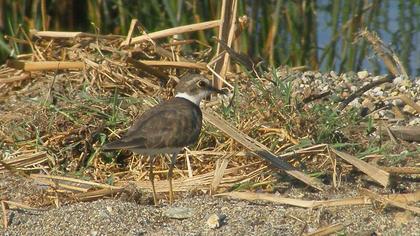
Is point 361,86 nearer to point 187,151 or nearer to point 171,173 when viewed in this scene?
point 187,151

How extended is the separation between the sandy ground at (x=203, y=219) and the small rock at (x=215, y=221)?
0.05 feet

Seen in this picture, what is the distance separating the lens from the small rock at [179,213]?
571cm

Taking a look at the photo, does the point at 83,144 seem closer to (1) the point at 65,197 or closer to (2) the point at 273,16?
(1) the point at 65,197

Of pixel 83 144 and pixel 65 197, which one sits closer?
pixel 65 197

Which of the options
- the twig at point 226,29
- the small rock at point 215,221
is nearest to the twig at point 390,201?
the small rock at point 215,221

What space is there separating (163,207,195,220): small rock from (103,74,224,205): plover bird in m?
0.25

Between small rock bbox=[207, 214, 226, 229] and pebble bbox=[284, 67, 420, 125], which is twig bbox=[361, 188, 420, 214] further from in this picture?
pebble bbox=[284, 67, 420, 125]

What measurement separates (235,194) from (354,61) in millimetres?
4116

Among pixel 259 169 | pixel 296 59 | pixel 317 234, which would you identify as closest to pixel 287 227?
pixel 317 234

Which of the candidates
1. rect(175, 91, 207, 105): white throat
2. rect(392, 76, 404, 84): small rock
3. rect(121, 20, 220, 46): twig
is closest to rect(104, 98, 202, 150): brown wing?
rect(175, 91, 207, 105): white throat

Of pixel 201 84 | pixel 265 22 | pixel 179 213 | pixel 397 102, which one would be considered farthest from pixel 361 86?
pixel 179 213

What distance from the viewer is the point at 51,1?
405 inches

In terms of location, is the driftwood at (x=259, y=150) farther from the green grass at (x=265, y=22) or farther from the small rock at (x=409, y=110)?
the green grass at (x=265, y=22)

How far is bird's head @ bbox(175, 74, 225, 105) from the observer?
6.70 metres
